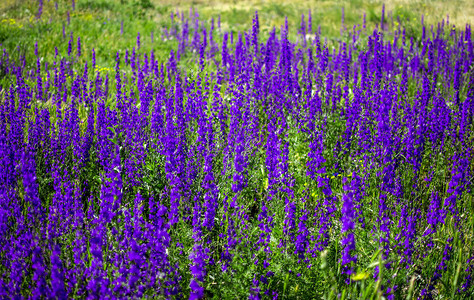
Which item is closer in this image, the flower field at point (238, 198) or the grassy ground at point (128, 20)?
the flower field at point (238, 198)

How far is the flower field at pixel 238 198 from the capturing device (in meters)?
2.08

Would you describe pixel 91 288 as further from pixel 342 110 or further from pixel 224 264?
pixel 342 110

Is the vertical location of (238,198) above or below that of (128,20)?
below

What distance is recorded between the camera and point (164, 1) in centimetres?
1956

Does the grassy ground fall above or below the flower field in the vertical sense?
above

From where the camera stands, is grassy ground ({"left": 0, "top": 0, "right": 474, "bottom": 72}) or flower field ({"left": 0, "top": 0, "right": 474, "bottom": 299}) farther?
grassy ground ({"left": 0, "top": 0, "right": 474, "bottom": 72})

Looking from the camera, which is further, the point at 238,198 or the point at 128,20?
the point at 128,20

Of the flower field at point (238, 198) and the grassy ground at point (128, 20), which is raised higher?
the grassy ground at point (128, 20)

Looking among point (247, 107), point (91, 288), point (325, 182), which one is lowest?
point (91, 288)

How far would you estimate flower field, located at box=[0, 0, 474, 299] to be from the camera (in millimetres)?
2076

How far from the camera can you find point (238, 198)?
8.89 feet

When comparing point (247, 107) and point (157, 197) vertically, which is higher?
point (247, 107)

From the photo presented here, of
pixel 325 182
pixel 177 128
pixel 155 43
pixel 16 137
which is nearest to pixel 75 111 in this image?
pixel 16 137

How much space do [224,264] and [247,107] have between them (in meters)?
1.95
